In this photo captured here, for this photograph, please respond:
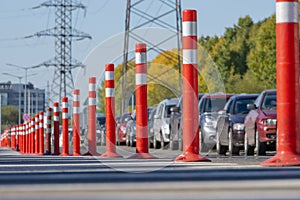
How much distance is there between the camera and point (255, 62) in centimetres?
7994

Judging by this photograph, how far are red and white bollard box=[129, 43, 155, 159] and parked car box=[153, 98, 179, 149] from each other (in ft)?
37.3

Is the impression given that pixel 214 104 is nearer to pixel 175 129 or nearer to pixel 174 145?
pixel 175 129

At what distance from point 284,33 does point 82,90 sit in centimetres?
1523

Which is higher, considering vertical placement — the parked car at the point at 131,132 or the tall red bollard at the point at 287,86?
the tall red bollard at the point at 287,86

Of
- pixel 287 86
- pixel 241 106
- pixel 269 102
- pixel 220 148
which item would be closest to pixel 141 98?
pixel 269 102

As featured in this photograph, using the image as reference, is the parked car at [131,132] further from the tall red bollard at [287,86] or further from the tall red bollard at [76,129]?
the tall red bollard at [287,86]

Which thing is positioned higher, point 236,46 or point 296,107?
point 236,46

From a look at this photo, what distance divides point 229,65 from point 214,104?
77.4 m

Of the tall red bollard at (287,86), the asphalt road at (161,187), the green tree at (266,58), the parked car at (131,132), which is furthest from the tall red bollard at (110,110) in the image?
the green tree at (266,58)

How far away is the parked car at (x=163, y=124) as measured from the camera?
27500mm

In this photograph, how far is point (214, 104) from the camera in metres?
23.6

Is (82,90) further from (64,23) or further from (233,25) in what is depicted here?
(233,25)

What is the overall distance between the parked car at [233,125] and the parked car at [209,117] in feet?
1.97

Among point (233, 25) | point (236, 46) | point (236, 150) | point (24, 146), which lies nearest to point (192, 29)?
point (236, 150)
